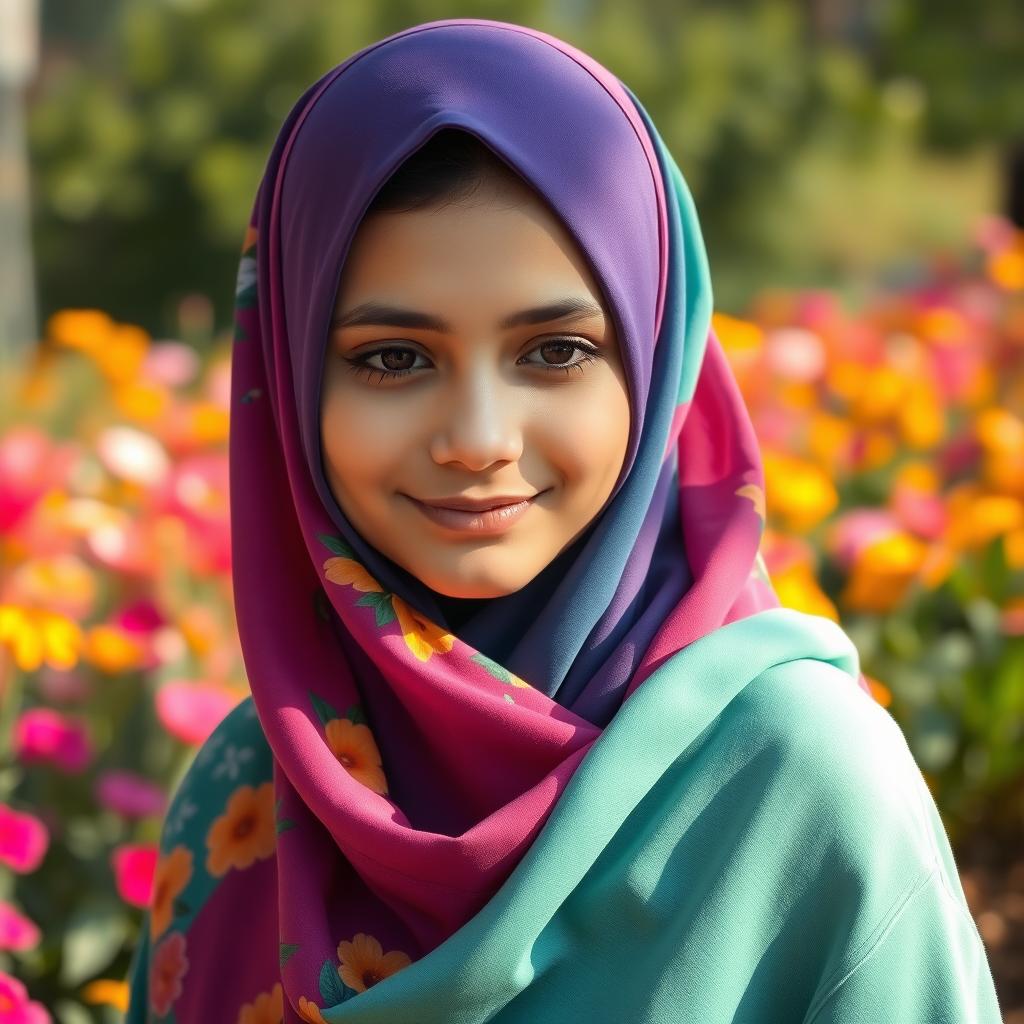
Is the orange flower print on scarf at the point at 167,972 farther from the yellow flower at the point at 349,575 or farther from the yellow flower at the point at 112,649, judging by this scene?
the yellow flower at the point at 112,649

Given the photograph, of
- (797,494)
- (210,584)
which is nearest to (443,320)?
(210,584)

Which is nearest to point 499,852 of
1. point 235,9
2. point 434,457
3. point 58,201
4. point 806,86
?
point 434,457

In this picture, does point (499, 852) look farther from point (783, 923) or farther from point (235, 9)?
point (235, 9)

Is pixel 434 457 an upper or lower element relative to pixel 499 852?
upper

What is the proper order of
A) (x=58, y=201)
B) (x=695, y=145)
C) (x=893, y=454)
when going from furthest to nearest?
(x=695, y=145)
(x=58, y=201)
(x=893, y=454)

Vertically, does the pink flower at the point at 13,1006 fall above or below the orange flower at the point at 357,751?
below

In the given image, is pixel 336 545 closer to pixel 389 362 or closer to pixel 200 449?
pixel 389 362

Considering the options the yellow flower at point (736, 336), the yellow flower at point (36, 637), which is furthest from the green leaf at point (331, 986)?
the yellow flower at point (736, 336)

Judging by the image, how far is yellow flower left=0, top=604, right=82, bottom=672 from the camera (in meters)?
2.28

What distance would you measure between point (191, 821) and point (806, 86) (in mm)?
7733

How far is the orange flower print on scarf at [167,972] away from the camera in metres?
1.50

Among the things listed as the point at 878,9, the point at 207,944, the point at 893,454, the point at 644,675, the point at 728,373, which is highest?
the point at 728,373

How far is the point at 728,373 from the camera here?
1455 millimetres

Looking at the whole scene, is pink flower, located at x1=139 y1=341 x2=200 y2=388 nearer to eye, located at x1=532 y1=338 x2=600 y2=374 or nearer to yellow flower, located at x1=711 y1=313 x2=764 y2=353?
yellow flower, located at x1=711 y1=313 x2=764 y2=353
